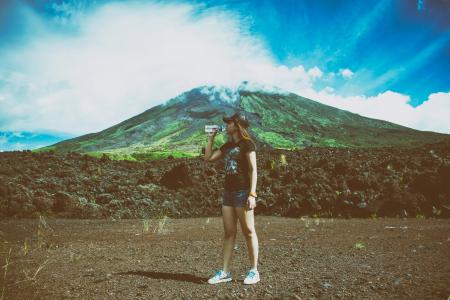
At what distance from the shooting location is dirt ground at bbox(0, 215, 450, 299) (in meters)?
4.18

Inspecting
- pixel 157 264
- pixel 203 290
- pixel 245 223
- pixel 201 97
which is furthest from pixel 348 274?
pixel 201 97

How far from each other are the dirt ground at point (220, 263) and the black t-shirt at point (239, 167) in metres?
1.10

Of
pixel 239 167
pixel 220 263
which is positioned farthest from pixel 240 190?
pixel 220 263

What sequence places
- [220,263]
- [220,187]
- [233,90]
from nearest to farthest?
[220,263] → [220,187] → [233,90]

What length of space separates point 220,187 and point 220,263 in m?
9.35

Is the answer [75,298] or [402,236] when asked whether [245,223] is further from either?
[402,236]

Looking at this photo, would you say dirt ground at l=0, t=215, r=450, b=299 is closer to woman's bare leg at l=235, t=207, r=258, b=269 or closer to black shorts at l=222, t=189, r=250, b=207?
woman's bare leg at l=235, t=207, r=258, b=269

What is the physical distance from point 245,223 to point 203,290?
836 millimetres

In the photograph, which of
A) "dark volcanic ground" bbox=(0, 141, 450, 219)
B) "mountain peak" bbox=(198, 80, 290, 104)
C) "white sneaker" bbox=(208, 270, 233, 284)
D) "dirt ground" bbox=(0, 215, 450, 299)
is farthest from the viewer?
"mountain peak" bbox=(198, 80, 290, 104)

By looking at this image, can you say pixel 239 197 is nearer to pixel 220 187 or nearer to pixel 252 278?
pixel 252 278

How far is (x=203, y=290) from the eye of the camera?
428 cm

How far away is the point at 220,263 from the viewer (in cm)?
566

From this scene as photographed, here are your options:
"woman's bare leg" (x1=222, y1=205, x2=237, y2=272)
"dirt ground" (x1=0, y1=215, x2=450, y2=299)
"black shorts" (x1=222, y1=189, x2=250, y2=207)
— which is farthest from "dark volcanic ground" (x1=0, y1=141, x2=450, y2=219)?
"black shorts" (x1=222, y1=189, x2=250, y2=207)

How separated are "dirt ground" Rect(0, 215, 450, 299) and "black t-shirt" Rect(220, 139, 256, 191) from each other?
3.62 feet
